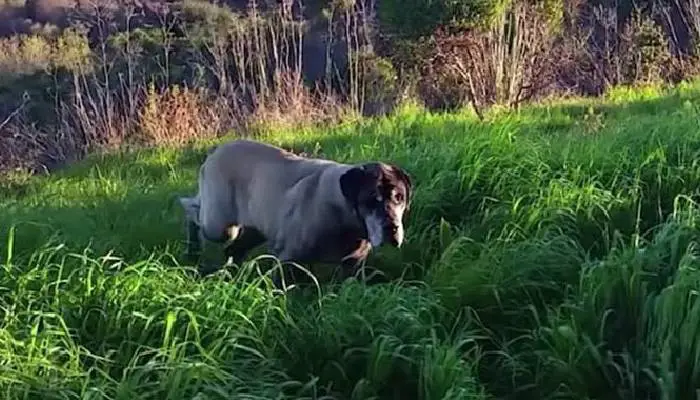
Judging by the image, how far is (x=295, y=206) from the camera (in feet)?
18.4

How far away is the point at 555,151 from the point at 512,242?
51.2 inches

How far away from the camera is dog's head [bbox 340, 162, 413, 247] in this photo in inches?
202

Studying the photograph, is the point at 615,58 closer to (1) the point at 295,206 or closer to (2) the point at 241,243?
(2) the point at 241,243

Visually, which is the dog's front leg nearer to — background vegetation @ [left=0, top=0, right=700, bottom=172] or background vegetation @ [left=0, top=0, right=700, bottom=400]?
background vegetation @ [left=0, top=0, right=700, bottom=400]

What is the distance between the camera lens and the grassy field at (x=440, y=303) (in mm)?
4137

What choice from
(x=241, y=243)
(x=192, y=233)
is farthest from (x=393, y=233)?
(x=192, y=233)

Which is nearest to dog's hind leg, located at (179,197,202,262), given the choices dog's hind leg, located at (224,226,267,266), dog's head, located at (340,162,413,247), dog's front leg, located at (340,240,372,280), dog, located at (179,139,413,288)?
dog, located at (179,139,413,288)

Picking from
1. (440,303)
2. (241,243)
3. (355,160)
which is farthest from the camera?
(355,160)

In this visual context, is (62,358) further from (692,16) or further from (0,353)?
(692,16)

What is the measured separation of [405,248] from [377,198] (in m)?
0.70

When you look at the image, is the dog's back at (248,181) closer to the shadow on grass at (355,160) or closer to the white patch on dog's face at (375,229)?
the shadow on grass at (355,160)

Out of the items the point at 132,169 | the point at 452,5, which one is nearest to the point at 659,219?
the point at 132,169

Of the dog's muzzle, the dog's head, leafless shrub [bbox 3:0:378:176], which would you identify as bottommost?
leafless shrub [bbox 3:0:378:176]

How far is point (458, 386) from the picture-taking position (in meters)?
4.13
